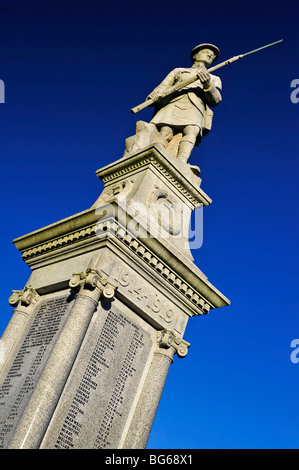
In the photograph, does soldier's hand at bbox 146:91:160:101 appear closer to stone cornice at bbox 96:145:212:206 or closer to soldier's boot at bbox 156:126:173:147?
soldier's boot at bbox 156:126:173:147

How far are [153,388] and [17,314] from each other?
380 cm

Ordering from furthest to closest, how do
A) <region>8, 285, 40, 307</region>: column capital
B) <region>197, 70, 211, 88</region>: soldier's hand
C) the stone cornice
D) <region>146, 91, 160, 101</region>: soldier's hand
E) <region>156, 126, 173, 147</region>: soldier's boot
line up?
<region>146, 91, 160, 101</region>: soldier's hand
<region>156, 126, 173, 147</region>: soldier's boot
<region>197, 70, 211, 88</region>: soldier's hand
the stone cornice
<region>8, 285, 40, 307</region>: column capital

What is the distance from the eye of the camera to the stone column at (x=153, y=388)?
9211mm

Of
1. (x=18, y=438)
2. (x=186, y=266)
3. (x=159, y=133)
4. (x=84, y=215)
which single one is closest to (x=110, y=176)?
(x=159, y=133)

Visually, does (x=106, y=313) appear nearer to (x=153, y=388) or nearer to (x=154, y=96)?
(x=153, y=388)

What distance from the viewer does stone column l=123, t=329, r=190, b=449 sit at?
30.2 feet

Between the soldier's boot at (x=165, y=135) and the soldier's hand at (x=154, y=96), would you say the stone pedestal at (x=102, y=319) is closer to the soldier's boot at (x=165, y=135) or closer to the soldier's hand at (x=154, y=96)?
the soldier's boot at (x=165, y=135)

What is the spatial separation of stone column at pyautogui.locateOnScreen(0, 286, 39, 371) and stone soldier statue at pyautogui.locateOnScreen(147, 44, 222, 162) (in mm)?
6090

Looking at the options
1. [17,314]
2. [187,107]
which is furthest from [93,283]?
[187,107]

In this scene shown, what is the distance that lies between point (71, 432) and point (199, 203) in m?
7.36

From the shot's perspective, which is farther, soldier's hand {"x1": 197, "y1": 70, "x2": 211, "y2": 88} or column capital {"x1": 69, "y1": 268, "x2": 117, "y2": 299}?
soldier's hand {"x1": 197, "y1": 70, "x2": 211, "y2": 88}

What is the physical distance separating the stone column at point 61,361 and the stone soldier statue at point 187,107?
19.6 feet

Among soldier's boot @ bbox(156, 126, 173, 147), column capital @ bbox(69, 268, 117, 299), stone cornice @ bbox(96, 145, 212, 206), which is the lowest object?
column capital @ bbox(69, 268, 117, 299)

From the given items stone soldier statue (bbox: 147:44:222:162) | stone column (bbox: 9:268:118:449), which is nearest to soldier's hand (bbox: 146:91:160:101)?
stone soldier statue (bbox: 147:44:222:162)
